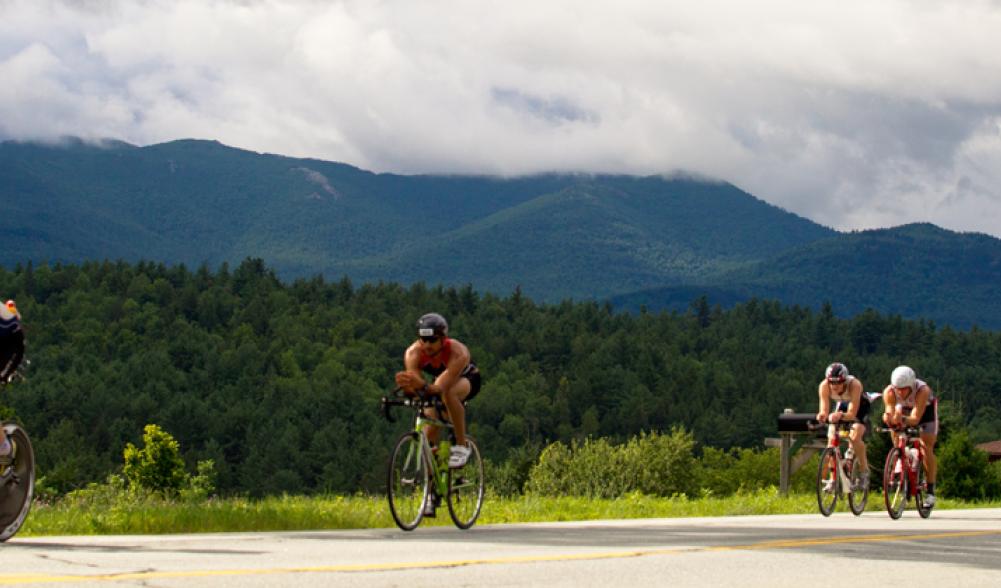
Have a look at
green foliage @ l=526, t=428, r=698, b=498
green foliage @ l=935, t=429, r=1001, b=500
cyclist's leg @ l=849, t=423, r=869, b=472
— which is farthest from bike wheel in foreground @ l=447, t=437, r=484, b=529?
green foliage @ l=526, t=428, r=698, b=498

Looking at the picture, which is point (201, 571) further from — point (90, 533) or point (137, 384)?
point (137, 384)

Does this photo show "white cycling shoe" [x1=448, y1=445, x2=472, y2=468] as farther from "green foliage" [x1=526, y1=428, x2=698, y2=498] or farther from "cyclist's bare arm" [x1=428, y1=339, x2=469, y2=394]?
"green foliage" [x1=526, y1=428, x2=698, y2=498]

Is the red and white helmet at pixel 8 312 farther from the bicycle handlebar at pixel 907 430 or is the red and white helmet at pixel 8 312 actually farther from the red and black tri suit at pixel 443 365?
the bicycle handlebar at pixel 907 430

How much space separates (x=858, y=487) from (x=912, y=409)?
1.16m

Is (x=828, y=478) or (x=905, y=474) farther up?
(x=905, y=474)

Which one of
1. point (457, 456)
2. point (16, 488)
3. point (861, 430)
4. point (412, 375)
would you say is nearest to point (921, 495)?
point (861, 430)

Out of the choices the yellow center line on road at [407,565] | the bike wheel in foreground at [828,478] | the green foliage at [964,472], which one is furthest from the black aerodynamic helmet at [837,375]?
the green foliage at [964,472]

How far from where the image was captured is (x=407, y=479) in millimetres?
11766

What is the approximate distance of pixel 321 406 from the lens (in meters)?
161

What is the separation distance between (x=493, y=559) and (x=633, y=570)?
90 centimetres

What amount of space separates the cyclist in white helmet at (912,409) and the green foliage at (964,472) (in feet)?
51.4

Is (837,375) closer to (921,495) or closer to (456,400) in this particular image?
(921,495)

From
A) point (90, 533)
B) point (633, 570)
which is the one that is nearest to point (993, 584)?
point (633, 570)

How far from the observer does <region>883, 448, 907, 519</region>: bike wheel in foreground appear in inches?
663
